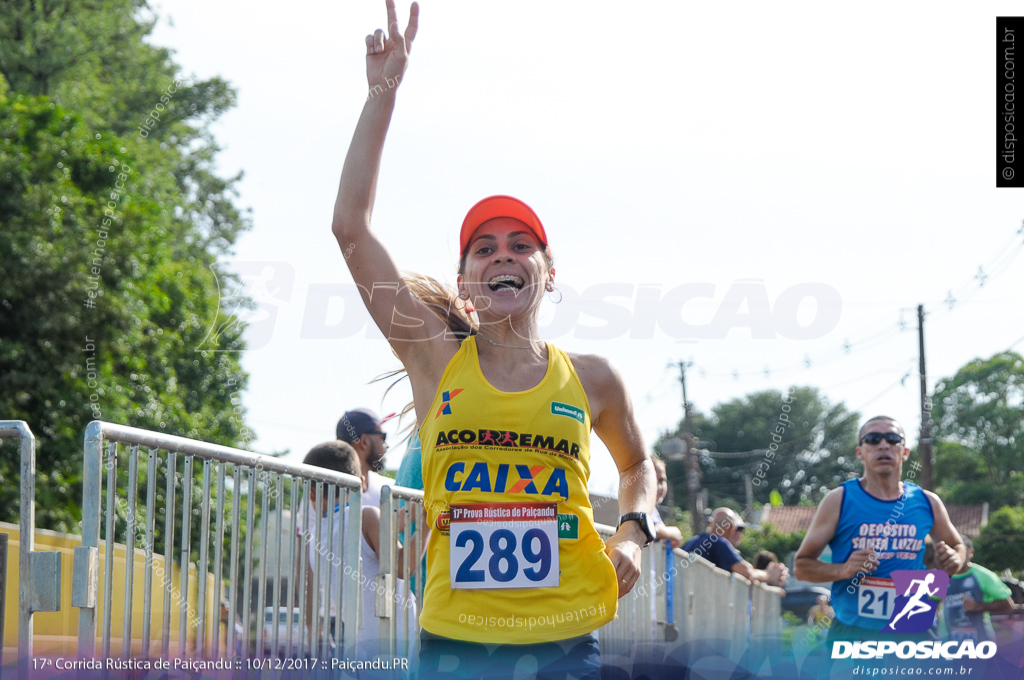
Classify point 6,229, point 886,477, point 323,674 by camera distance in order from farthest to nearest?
point 6,229 < point 886,477 < point 323,674

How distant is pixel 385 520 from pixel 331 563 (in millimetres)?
430

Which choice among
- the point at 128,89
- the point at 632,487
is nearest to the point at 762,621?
the point at 632,487

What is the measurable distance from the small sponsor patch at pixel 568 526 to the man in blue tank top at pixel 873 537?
3.47m

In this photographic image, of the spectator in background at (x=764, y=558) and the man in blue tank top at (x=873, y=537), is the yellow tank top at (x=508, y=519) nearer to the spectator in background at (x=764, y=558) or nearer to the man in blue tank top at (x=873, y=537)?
the man in blue tank top at (x=873, y=537)

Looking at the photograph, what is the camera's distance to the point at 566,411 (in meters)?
3.06

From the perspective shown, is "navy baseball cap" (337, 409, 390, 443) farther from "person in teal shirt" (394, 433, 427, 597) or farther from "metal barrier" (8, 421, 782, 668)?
"metal barrier" (8, 421, 782, 668)

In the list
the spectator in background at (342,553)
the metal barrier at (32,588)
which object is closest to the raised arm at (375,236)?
the metal barrier at (32,588)

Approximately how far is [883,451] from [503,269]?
12.5 ft

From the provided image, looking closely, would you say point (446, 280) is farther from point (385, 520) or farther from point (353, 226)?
point (385, 520)

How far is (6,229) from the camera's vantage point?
16406 mm

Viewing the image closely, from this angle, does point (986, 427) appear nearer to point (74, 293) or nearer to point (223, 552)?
point (74, 293)

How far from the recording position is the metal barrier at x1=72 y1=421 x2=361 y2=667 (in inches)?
121

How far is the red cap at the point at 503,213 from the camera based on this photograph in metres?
3.30

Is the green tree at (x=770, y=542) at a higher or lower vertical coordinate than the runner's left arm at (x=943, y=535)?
lower
